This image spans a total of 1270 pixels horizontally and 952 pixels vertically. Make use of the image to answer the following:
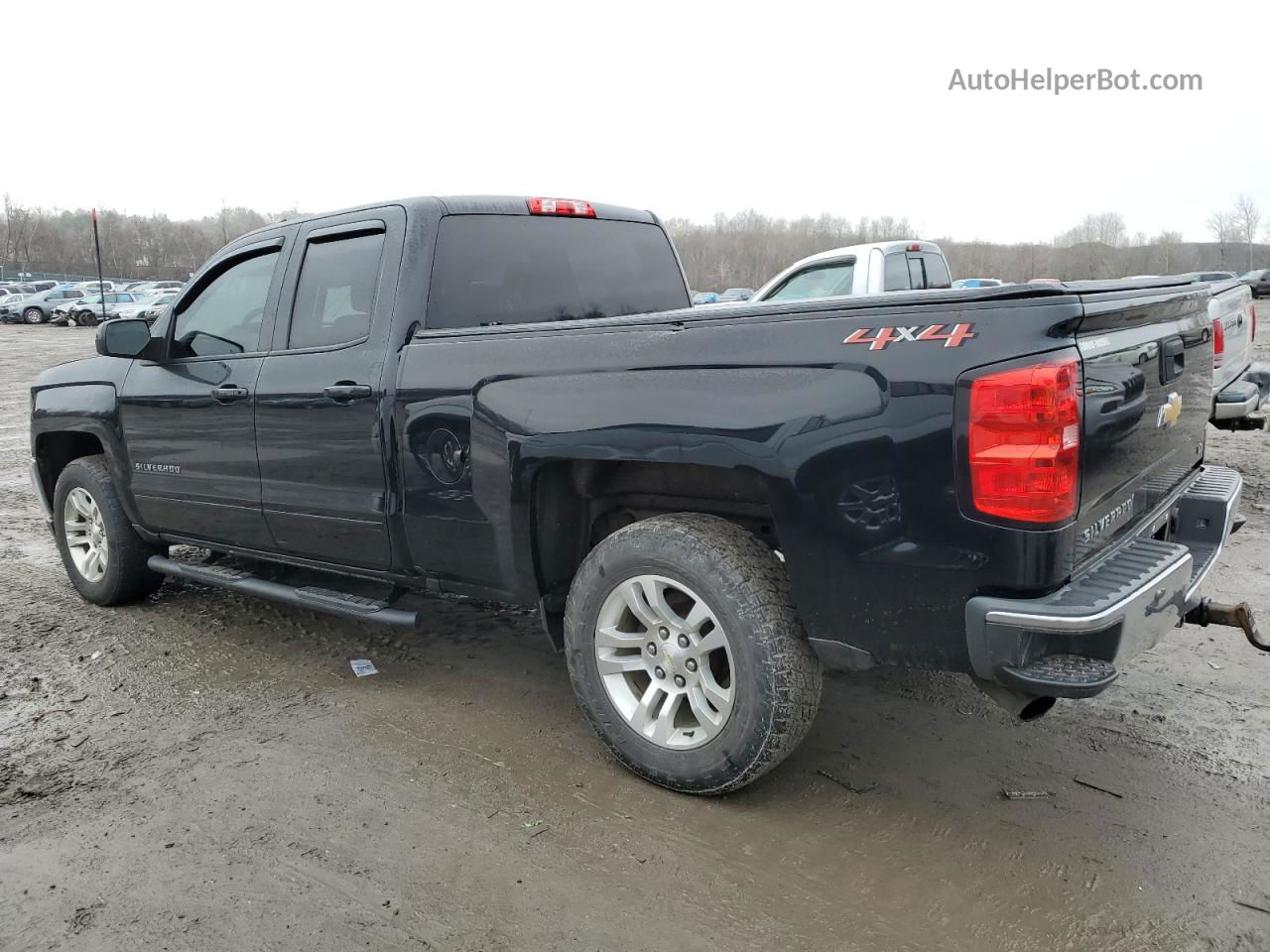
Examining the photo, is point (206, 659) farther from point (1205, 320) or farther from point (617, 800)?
point (1205, 320)

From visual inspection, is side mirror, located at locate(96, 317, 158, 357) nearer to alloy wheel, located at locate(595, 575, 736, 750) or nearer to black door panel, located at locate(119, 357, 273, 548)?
black door panel, located at locate(119, 357, 273, 548)

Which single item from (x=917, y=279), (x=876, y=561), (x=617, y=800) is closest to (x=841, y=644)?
(x=876, y=561)

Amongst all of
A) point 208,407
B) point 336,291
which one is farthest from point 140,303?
point 336,291

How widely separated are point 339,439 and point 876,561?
225cm

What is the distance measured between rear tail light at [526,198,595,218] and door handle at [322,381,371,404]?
1.14 meters

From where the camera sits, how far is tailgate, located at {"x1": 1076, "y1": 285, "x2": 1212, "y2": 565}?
2.55 meters

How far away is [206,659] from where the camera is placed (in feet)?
14.9

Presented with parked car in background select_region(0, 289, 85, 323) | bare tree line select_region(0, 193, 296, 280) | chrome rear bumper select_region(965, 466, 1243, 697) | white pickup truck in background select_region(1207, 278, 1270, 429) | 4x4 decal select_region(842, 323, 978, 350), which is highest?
bare tree line select_region(0, 193, 296, 280)

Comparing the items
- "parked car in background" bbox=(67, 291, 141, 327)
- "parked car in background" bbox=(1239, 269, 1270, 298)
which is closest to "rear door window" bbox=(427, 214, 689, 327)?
"parked car in background" bbox=(67, 291, 141, 327)

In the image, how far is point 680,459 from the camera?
295 centimetres

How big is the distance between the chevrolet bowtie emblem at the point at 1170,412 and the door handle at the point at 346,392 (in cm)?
275

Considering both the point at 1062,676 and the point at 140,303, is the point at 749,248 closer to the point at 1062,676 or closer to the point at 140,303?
the point at 140,303

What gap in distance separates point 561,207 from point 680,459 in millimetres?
1962

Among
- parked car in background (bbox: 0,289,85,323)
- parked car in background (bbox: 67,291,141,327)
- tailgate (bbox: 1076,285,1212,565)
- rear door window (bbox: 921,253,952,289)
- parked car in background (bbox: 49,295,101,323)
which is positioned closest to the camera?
tailgate (bbox: 1076,285,1212,565)
